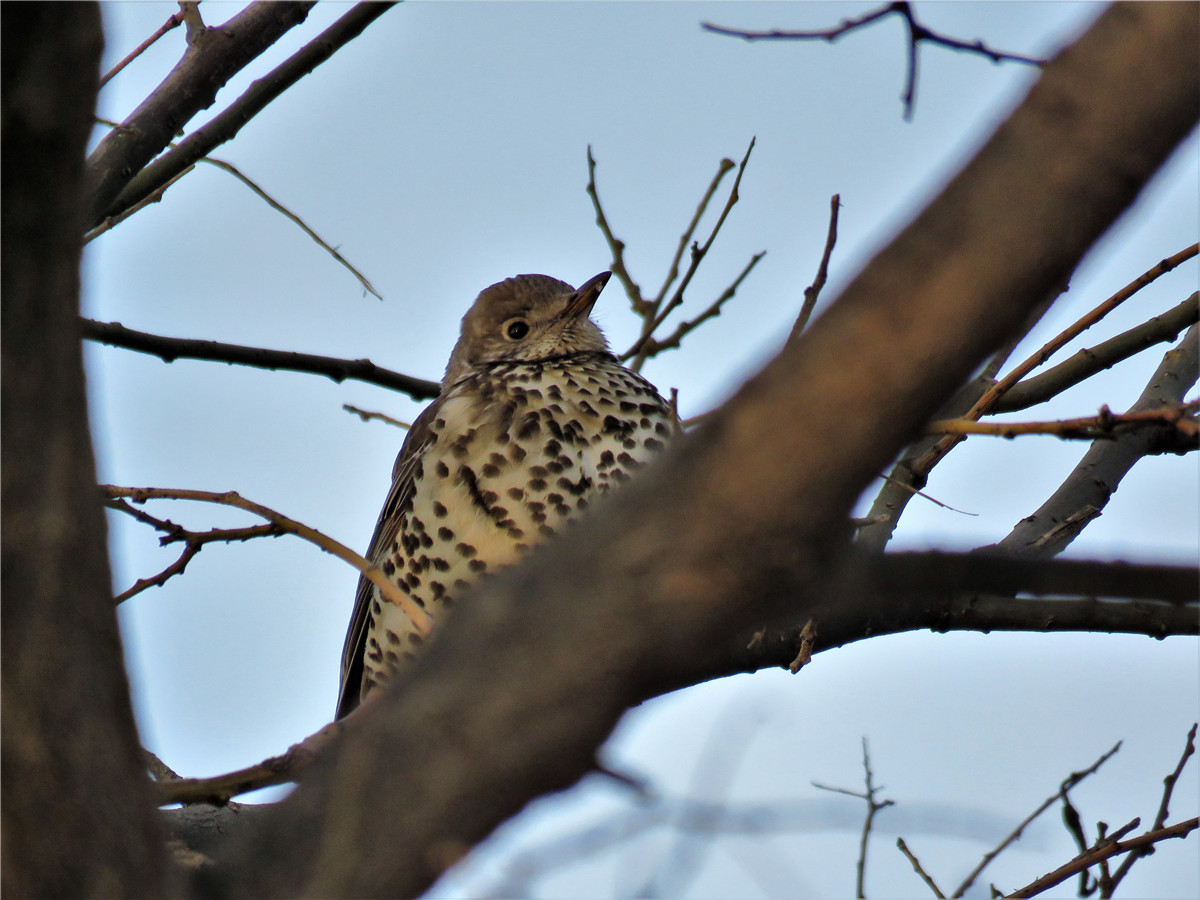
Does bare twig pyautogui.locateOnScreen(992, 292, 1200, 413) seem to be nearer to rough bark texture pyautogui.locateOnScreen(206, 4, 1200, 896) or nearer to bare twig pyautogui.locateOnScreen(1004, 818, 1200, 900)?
bare twig pyautogui.locateOnScreen(1004, 818, 1200, 900)

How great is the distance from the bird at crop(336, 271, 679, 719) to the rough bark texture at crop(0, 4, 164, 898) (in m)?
3.30

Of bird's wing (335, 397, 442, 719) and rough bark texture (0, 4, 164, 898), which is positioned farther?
bird's wing (335, 397, 442, 719)

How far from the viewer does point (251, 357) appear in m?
5.27

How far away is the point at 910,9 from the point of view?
2709mm

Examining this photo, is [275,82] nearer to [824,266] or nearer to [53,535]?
[824,266]

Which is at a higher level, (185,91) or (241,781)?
(185,91)

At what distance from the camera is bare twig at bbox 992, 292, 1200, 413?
446cm

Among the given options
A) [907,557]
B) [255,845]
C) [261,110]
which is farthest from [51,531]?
[261,110]

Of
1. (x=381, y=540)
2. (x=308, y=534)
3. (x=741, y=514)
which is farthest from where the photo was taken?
(x=381, y=540)

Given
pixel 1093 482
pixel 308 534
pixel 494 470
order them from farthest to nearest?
pixel 494 470
pixel 1093 482
pixel 308 534

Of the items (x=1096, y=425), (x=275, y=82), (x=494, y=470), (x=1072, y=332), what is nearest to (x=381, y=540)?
(x=494, y=470)

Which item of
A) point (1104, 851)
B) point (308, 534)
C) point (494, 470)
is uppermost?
point (494, 470)

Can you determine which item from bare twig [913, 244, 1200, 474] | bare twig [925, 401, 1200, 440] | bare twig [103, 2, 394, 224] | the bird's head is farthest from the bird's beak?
bare twig [925, 401, 1200, 440]

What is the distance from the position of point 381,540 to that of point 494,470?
1.02 meters
